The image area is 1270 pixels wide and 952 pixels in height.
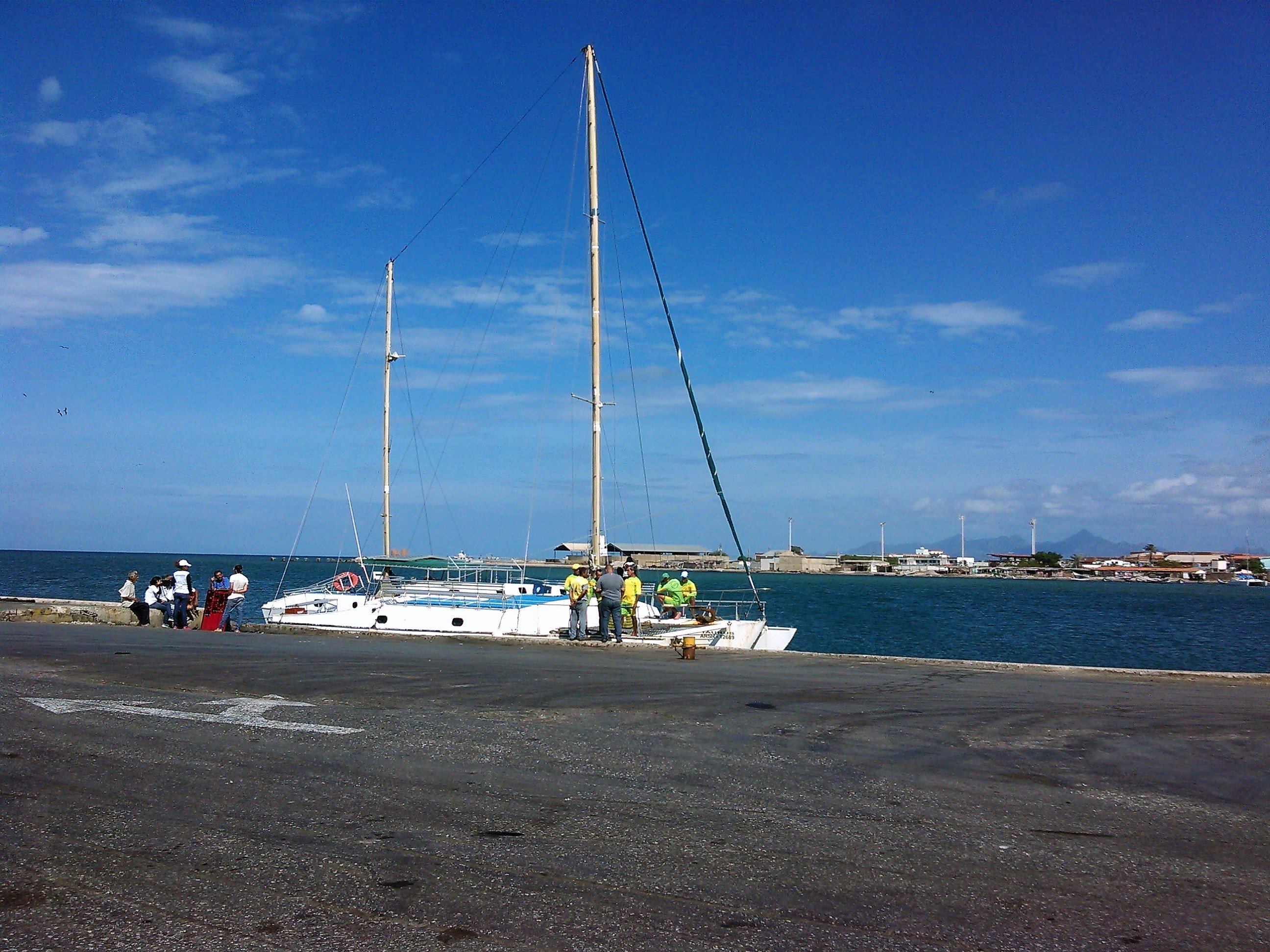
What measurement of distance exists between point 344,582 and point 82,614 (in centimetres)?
1072

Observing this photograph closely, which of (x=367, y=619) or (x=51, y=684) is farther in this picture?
(x=367, y=619)

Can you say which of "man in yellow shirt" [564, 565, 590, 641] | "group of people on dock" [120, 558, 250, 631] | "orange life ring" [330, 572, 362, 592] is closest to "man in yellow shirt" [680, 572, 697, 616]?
"man in yellow shirt" [564, 565, 590, 641]

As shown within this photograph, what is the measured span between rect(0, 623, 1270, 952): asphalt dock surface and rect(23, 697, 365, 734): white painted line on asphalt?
0.22ft

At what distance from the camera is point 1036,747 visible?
33.3ft

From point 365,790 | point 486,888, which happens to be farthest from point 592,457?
point 486,888

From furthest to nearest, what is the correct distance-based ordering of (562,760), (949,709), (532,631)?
(532,631), (949,709), (562,760)

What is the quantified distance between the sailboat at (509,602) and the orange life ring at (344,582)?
90.2 inches

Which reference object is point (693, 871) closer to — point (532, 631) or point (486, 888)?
point (486, 888)

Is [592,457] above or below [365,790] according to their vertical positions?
above

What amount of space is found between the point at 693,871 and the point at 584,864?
2.20 ft

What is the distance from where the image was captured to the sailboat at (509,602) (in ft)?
91.1

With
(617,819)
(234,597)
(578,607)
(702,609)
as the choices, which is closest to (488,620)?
(578,607)

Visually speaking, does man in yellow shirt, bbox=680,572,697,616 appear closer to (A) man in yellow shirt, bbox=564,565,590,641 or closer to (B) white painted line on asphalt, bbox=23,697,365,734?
(A) man in yellow shirt, bbox=564,565,590,641

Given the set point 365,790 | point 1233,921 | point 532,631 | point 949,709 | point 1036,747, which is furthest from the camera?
point 532,631
